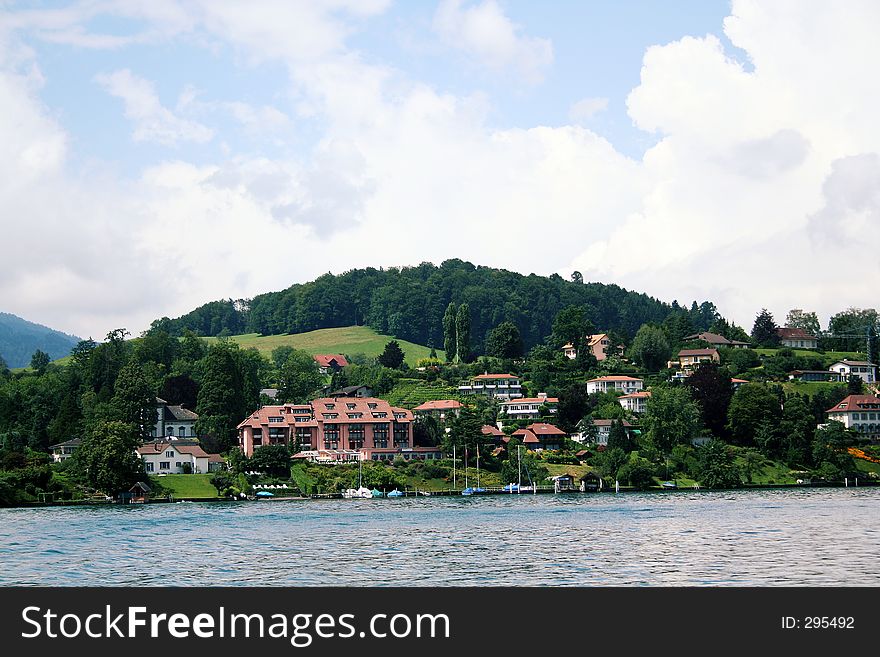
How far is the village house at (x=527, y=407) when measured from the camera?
146500 mm

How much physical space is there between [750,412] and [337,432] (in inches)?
2063

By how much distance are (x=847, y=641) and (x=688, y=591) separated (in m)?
11.6

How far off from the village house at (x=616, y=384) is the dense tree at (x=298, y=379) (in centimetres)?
4332

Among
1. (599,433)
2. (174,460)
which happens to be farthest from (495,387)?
(174,460)

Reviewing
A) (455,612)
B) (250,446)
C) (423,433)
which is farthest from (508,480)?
(455,612)

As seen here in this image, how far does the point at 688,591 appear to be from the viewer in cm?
3416

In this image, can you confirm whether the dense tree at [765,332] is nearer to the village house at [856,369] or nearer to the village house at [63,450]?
the village house at [856,369]

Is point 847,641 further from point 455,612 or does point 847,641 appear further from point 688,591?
point 688,591

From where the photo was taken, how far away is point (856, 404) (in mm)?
140375

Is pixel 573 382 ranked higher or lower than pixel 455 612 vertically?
higher

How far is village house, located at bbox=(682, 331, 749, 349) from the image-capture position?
18725cm

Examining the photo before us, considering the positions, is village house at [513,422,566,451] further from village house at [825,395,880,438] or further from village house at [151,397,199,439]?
village house at [151,397,199,439]

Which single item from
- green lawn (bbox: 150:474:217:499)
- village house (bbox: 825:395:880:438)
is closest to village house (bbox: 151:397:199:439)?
green lawn (bbox: 150:474:217:499)

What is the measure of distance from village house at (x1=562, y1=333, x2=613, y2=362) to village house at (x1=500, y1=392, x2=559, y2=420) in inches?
1201
